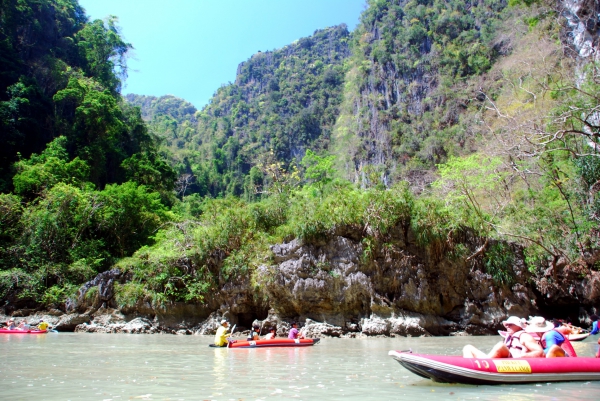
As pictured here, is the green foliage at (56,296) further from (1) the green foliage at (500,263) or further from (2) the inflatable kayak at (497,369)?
(2) the inflatable kayak at (497,369)

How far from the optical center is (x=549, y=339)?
18.2ft

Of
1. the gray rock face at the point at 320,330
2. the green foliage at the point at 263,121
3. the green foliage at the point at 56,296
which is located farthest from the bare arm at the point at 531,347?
the green foliage at the point at 263,121

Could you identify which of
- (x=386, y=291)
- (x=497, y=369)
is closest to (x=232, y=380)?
(x=497, y=369)

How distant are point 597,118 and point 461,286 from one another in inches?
319

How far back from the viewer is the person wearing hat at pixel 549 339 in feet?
17.7

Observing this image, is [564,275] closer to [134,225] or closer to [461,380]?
[461,380]

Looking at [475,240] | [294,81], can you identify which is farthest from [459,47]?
[294,81]

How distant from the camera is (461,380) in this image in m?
4.86

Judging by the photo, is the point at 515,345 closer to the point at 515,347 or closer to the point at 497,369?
the point at 515,347

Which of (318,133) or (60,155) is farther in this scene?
(318,133)

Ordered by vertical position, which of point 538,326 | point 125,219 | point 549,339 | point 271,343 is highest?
point 125,219

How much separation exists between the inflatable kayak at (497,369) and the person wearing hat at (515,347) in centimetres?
31

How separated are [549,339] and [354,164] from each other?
111 feet

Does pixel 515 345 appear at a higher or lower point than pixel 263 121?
lower
